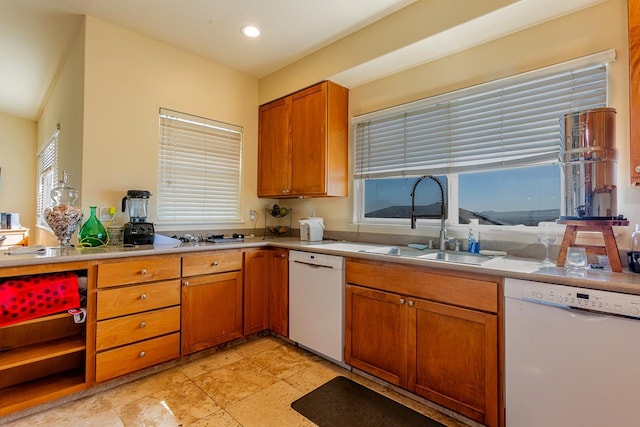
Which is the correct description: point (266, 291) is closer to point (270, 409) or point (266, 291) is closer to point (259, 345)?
point (259, 345)

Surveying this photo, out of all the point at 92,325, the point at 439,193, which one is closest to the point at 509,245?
the point at 439,193

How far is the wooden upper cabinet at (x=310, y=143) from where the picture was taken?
291cm

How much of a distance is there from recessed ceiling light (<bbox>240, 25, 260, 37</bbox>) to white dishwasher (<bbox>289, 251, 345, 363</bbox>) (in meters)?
1.92

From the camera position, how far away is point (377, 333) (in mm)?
2104

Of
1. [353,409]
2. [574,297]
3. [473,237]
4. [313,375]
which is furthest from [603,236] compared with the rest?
[313,375]

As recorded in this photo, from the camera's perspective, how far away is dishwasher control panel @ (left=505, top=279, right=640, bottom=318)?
4.09ft

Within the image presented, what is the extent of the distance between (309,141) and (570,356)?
244cm

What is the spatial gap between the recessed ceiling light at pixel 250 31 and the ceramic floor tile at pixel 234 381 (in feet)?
8.99

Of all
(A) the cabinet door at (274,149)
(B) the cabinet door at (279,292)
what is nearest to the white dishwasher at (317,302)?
(B) the cabinet door at (279,292)

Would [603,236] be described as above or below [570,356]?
above

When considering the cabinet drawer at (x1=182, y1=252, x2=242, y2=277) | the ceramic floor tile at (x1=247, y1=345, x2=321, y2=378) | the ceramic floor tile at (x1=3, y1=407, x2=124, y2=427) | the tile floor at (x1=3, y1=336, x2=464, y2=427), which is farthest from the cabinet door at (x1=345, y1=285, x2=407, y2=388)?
the ceramic floor tile at (x1=3, y1=407, x2=124, y2=427)

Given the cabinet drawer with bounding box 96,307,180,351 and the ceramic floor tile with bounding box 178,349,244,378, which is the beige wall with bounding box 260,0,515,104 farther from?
the ceramic floor tile with bounding box 178,349,244,378

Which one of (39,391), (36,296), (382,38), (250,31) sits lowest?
(39,391)

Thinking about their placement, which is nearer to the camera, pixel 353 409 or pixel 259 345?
pixel 353 409
